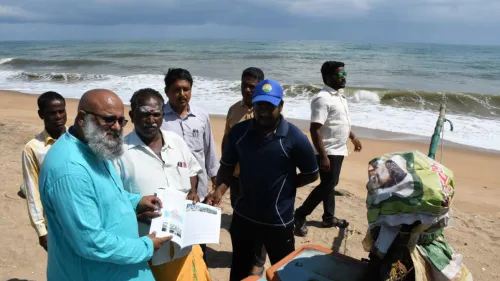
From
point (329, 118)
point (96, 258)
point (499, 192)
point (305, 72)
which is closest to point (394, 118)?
point (499, 192)

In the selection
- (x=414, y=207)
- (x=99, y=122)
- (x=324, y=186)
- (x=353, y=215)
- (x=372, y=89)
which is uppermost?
(x=99, y=122)

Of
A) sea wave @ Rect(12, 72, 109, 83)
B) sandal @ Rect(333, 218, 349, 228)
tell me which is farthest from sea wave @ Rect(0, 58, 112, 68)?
sandal @ Rect(333, 218, 349, 228)

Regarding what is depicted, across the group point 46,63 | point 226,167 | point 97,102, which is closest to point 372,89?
point 226,167

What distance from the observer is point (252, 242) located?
301 centimetres

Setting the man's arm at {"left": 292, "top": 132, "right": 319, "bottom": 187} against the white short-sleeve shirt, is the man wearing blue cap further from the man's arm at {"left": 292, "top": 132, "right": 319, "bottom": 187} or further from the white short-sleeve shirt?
the white short-sleeve shirt

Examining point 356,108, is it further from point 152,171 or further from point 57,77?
point 57,77

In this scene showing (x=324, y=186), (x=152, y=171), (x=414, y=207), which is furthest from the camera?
(x=324, y=186)

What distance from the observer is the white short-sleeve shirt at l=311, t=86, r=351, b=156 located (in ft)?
13.7

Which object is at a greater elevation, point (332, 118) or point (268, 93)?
point (268, 93)

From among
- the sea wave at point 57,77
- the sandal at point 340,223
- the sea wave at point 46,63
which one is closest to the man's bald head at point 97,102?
the sandal at point 340,223

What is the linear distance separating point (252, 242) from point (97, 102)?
1.66m

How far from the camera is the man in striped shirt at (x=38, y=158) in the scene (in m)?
2.65

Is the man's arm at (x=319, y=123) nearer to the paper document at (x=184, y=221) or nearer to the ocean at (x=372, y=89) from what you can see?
the paper document at (x=184, y=221)

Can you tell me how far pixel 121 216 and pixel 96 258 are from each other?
228 mm
